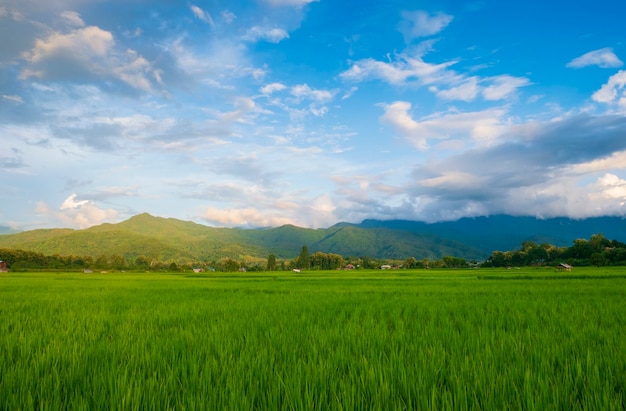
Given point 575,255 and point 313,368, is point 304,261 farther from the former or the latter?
point 313,368

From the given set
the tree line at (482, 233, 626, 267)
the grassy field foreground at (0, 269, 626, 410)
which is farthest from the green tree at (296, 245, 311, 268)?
the grassy field foreground at (0, 269, 626, 410)

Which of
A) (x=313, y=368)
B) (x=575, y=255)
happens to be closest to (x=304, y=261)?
(x=575, y=255)

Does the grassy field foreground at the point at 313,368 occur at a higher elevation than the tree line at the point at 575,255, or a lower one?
higher

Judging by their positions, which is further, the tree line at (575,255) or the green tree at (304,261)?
the green tree at (304,261)

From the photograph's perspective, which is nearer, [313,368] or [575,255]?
[313,368]

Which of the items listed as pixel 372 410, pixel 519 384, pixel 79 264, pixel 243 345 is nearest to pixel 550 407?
pixel 519 384

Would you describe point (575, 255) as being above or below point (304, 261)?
above

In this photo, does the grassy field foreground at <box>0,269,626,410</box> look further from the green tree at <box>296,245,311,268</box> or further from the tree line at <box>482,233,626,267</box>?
the green tree at <box>296,245,311,268</box>

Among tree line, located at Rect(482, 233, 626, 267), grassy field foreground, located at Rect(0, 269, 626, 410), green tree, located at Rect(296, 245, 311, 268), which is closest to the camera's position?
grassy field foreground, located at Rect(0, 269, 626, 410)

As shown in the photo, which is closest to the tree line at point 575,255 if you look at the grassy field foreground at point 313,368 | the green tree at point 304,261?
the green tree at point 304,261

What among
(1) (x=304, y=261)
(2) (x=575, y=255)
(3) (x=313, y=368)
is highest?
(3) (x=313, y=368)

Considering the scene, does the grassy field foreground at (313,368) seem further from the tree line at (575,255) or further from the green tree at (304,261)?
the green tree at (304,261)

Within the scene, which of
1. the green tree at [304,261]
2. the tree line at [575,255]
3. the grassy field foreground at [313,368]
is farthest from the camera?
the green tree at [304,261]

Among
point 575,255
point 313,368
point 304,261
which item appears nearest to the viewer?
point 313,368
